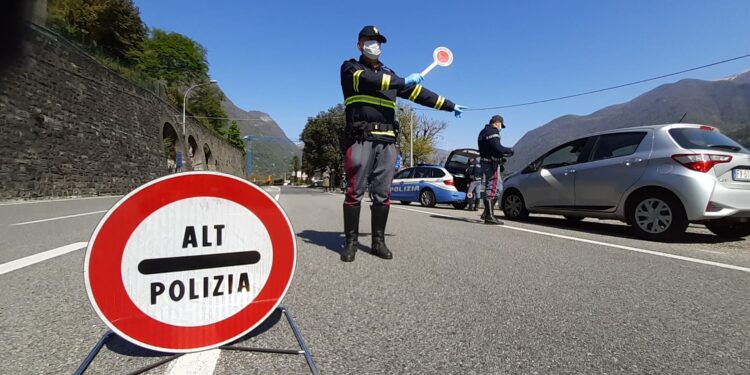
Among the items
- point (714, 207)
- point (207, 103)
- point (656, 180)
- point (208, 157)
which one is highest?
point (207, 103)

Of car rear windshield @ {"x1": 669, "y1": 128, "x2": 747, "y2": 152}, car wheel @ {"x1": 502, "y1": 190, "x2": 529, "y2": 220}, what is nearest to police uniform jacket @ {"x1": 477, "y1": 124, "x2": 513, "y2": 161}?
car wheel @ {"x1": 502, "y1": 190, "x2": 529, "y2": 220}

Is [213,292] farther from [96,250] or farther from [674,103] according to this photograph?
[674,103]

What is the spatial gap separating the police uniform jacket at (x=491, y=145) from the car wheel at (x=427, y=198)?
5340 mm

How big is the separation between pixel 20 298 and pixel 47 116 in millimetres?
15248

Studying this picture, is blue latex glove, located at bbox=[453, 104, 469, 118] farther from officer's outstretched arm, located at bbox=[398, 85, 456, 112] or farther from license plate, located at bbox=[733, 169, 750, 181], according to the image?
license plate, located at bbox=[733, 169, 750, 181]

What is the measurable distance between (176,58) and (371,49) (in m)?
51.1

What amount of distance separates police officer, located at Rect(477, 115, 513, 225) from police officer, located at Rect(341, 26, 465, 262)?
10.3 feet

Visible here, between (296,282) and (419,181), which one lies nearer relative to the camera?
(296,282)

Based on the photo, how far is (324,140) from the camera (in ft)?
153

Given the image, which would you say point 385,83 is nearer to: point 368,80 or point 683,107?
point 368,80

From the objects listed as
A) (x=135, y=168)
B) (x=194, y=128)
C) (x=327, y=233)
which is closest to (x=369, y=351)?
(x=327, y=233)

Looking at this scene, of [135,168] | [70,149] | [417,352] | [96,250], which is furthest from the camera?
[135,168]

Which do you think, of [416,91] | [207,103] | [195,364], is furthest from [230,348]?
[207,103]

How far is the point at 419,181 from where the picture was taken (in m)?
12.4
